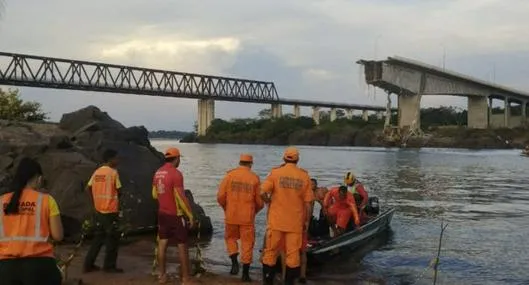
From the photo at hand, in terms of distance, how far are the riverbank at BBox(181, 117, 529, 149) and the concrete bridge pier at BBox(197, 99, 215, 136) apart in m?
7.47

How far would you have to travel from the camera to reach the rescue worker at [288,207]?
8859 millimetres

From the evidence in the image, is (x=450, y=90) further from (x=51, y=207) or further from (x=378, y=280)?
(x=51, y=207)

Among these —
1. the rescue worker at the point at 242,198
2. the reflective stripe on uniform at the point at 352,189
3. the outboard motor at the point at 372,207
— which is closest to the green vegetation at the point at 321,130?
the outboard motor at the point at 372,207

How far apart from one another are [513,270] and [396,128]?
12167 cm

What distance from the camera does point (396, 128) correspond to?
438ft

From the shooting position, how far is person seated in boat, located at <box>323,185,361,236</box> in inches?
539

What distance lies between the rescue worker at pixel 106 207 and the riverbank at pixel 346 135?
122032 mm

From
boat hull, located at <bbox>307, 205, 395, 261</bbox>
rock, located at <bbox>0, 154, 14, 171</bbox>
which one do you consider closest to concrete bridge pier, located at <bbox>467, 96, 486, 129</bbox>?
boat hull, located at <bbox>307, 205, 395, 261</bbox>

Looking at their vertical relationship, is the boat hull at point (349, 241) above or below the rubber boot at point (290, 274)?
below

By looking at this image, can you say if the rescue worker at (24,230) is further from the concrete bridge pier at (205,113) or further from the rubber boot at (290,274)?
the concrete bridge pier at (205,113)

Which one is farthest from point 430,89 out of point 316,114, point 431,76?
point 316,114

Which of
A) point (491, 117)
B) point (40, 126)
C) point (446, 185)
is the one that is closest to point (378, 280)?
point (40, 126)

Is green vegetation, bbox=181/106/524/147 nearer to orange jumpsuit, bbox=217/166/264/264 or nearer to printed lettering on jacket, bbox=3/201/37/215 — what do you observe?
orange jumpsuit, bbox=217/166/264/264

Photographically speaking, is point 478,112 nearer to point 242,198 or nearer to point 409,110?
point 409,110
